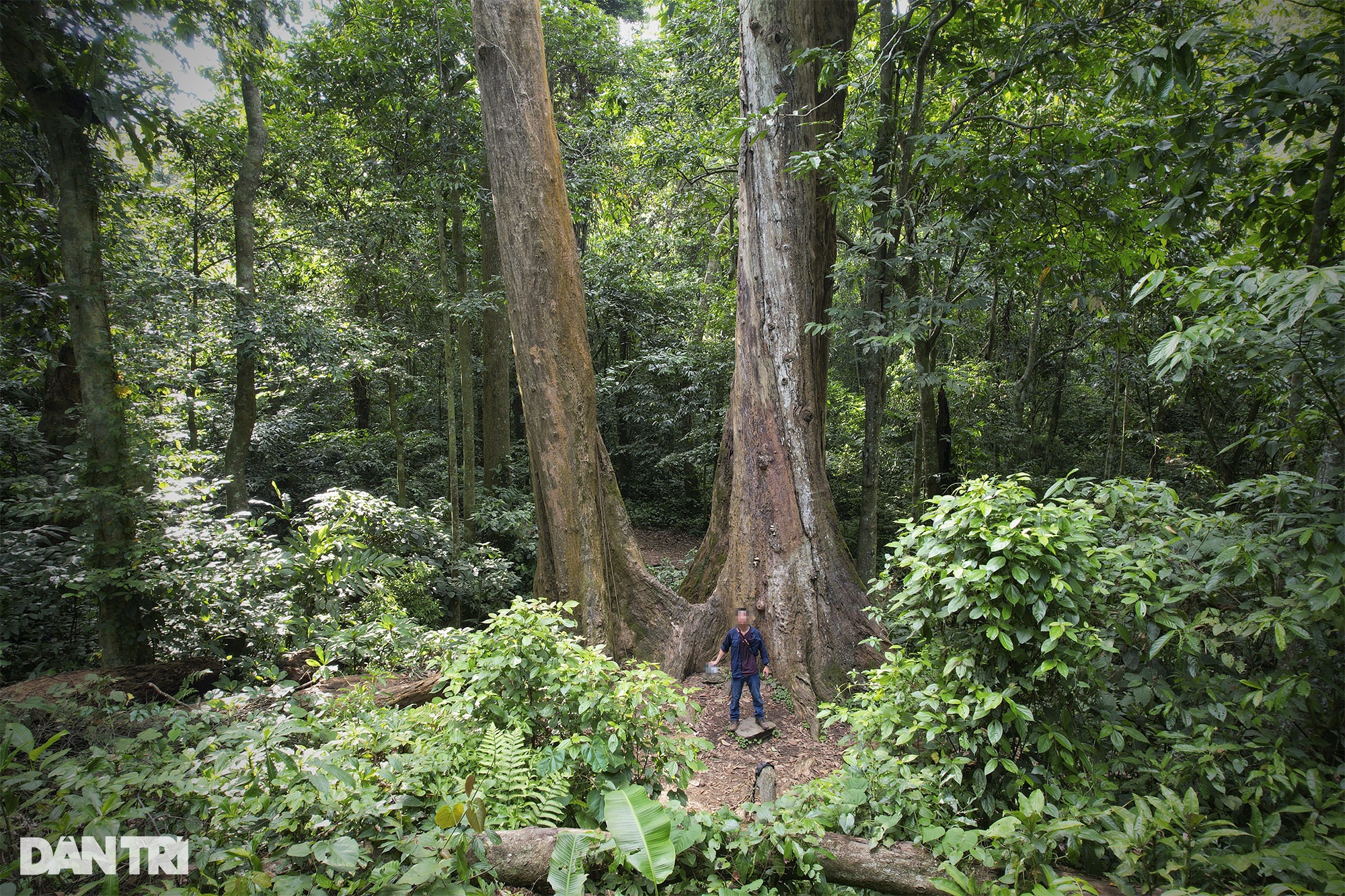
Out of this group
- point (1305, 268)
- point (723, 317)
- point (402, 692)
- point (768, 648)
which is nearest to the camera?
point (1305, 268)

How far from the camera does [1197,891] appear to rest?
5.82ft

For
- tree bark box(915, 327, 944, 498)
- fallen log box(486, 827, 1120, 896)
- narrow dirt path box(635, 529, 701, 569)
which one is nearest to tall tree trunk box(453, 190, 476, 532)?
narrow dirt path box(635, 529, 701, 569)

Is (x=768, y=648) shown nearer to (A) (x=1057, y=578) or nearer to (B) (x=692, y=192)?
(A) (x=1057, y=578)

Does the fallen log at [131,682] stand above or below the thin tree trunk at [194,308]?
below

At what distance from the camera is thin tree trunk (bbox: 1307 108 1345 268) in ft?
9.85

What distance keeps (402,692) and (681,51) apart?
936cm

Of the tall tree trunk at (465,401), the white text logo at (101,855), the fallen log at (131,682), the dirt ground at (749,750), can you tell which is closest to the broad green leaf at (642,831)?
the white text logo at (101,855)

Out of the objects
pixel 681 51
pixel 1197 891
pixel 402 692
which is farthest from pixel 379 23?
pixel 1197 891

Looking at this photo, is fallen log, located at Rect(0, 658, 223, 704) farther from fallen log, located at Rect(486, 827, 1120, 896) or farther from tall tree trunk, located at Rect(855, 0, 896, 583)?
tall tree trunk, located at Rect(855, 0, 896, 583)

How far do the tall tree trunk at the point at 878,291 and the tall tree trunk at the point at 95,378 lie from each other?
6.15 meters

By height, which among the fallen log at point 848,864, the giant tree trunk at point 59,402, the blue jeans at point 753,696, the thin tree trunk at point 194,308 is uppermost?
the thin tree trunk at point 194,308

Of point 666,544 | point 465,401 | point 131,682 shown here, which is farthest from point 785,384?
point 666,544

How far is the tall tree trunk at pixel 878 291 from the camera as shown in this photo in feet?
19.2

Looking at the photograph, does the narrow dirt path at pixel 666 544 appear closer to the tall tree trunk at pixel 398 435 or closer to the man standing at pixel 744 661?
the tall tree trunk at pixel 398 435
